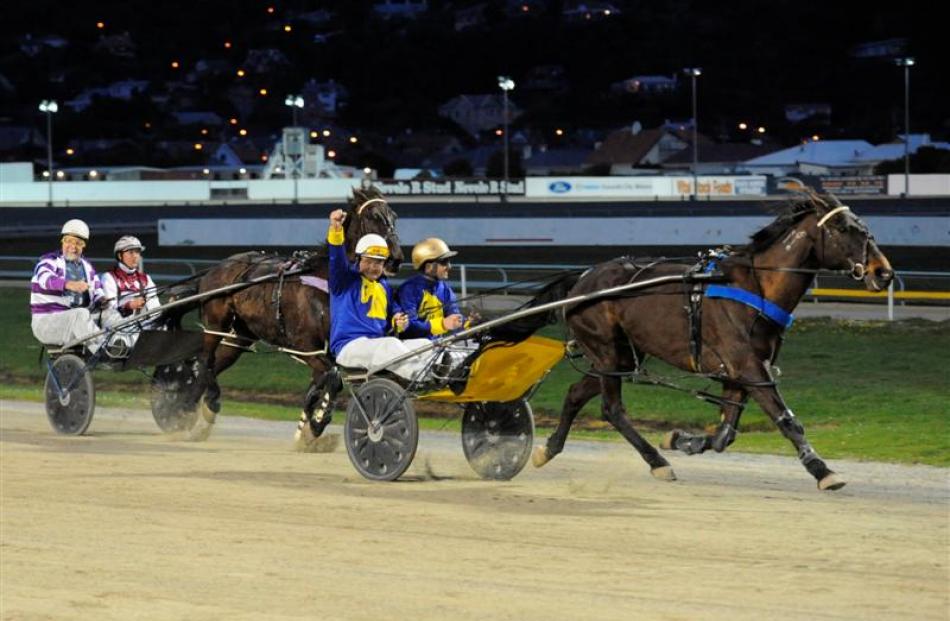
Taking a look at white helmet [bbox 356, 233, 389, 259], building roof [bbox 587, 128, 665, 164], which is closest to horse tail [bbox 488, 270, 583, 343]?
white helmet [bbox 356, 233, 389, 259]

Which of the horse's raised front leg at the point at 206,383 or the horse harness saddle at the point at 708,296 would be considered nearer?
the horse harness saddle at the point at 708,296

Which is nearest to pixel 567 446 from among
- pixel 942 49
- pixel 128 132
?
pixel 942 49

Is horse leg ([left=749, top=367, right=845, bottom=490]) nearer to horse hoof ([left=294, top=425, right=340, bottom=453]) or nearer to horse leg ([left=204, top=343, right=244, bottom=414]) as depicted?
horse hoof ([left=294, top=425, right=340, bottom=453])

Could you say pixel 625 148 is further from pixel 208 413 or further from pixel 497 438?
pixel 497 438

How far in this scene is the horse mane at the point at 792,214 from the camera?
10.4m

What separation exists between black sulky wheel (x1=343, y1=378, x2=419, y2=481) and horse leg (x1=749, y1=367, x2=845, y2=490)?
208cm

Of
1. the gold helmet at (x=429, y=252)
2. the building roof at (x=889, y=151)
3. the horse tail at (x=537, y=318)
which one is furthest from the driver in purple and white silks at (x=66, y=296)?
the building roof at (x=889, y=151)

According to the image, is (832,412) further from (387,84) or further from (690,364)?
(387,84)

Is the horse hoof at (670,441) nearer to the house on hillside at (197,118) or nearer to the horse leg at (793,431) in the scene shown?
the horse leg at (793,431)

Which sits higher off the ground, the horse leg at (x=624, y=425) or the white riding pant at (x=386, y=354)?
the white riding pant at (x=386, y=354)

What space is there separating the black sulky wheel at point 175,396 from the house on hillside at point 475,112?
151 metres

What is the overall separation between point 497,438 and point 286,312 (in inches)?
103

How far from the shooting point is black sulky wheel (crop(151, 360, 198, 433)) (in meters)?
14.6

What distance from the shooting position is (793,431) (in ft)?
33.1
